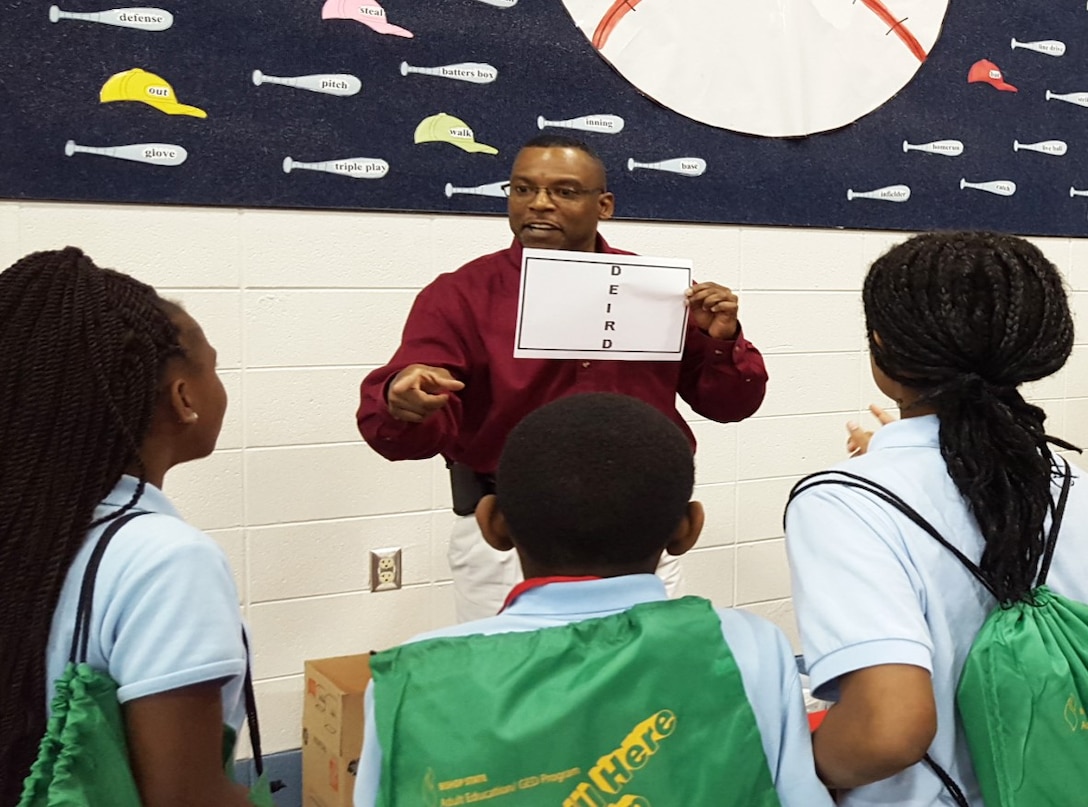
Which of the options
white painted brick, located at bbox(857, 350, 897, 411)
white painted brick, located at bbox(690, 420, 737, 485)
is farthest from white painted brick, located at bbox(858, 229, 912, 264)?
white painted brick, located at bbox(690, 420, 737, 485)

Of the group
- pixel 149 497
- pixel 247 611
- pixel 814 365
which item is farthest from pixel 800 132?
pixel 149 497

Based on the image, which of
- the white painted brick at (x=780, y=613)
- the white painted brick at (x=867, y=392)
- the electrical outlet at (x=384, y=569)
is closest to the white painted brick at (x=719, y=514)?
the white painted brick at (x=780, y=613)

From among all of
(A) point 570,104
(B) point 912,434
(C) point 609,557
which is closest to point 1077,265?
(A) point 570,104

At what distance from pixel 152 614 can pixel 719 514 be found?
83.7 inches

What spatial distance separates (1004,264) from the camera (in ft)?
3.46

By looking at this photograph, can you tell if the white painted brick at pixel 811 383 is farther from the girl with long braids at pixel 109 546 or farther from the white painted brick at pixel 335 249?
the girl with long braids at pixel 109 546

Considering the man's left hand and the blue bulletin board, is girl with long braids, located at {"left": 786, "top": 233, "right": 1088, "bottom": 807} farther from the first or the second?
the blue bulletin board

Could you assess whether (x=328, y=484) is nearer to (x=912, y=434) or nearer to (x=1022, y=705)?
(x=912, y=434)

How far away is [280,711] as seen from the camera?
2.36 metres

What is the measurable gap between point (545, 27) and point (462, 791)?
208 cm

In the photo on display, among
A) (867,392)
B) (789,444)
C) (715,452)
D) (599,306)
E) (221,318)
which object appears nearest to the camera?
(599,306)

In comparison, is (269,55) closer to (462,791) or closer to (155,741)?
(155,741)

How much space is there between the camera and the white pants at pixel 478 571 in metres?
1.89

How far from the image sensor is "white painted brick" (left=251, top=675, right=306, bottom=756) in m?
2.34
